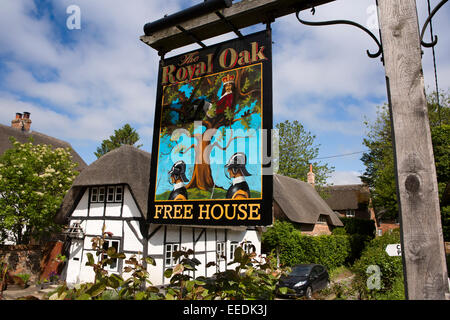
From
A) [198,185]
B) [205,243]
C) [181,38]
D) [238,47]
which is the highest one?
[181,38]

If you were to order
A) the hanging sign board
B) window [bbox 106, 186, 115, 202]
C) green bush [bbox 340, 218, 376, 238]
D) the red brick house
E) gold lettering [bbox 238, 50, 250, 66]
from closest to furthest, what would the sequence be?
the hanging sign board → gold lettering [bbox 238, 50, 250, 66] → window [bbox 106, 186, 115, 202] → the red brick house → green bush [bbox 340, 218, 376, 238]

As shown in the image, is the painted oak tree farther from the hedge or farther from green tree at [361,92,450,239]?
the hedge

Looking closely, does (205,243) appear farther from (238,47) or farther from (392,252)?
(238,47)

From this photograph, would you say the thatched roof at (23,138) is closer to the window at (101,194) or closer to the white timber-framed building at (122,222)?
the white timber-framed building at (122,222)

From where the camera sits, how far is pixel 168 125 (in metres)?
3.67

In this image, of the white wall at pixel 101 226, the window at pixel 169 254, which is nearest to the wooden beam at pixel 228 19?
the white wall at pixel 101 226

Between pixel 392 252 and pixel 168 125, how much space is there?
5.27 meters

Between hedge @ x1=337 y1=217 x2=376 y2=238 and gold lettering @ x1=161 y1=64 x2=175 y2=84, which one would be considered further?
hedge @ x1=337 y1=217 x2=376 y2=238

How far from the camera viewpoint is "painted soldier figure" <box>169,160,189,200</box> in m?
3.43

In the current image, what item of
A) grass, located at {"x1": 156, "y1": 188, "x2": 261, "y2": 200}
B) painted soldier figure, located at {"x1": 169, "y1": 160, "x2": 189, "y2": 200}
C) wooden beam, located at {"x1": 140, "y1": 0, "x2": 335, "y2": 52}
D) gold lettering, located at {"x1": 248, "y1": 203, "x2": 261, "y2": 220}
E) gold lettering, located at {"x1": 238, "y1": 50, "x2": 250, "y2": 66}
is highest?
wooden beam, located at {"x1": 140, "y1": 0, "x2": 335, "y2": 52}

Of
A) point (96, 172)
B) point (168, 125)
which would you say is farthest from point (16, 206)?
point (168, 125)

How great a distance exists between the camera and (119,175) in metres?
14.1

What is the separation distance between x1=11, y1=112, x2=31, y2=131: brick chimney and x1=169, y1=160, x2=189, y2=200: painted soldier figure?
Result: 32.3 meters

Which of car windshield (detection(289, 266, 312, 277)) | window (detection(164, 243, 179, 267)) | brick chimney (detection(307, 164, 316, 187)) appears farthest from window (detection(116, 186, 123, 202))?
brick chimney (detection(307, 164, 316, 187))
